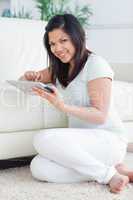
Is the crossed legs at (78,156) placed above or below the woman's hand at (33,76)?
below

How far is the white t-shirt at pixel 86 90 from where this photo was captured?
1.60 meters

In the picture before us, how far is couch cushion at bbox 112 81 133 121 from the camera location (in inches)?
80.3

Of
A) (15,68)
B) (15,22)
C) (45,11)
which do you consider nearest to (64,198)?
(15,68)

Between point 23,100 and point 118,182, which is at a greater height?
point 23,100

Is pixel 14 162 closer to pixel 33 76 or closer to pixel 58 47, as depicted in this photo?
pixel 33 76

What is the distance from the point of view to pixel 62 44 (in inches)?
62.9

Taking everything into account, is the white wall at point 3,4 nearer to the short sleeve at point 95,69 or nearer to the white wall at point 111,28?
the white wall at point 111,28

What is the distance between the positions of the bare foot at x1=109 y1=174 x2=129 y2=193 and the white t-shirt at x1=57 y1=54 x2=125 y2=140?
217 millimetres

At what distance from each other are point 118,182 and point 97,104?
0.31m

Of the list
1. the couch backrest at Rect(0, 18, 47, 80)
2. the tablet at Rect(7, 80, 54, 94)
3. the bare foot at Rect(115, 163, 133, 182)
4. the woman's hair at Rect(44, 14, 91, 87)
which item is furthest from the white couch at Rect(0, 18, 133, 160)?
the bare foot at Rect(115, 163, 133, 182)

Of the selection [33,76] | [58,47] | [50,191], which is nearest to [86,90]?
[58,47]

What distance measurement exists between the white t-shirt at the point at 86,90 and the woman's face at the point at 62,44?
0.28ft

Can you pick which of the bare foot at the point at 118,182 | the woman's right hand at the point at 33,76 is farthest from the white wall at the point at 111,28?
the bare foot at the point at 118,182

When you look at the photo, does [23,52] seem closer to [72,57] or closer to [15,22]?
[15,22]
